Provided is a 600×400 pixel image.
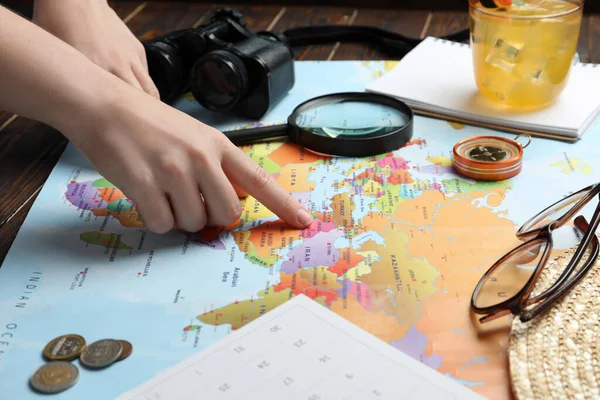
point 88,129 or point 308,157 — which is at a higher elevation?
point 88,129

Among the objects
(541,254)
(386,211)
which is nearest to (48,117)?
(386,211)

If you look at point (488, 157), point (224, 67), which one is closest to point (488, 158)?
point (488, 157)

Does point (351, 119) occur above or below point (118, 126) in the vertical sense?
below

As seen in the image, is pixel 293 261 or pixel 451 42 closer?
pixel 293 261

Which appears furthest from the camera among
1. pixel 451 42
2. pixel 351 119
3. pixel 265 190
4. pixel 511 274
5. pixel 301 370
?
pixel 451 42

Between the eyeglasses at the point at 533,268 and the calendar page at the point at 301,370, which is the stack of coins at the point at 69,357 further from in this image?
the eyeglasses at the point at 533,268

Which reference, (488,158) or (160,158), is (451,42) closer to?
(488,158)

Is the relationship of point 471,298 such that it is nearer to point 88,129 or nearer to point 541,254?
point 541,254
